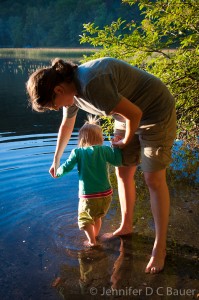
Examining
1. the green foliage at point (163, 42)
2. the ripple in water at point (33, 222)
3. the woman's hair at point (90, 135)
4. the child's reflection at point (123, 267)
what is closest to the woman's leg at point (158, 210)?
the child's reflection at point (123, 267)

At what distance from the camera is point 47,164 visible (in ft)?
19.2

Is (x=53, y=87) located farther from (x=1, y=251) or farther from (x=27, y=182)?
(x=27, y=182)

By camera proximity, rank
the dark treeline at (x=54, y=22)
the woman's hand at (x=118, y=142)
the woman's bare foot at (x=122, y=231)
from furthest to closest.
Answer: the dark treeline at (x=54, y=22)
the woman's bare foot at (x=122, y=231)
the woman's hand at (x=118, y=142)

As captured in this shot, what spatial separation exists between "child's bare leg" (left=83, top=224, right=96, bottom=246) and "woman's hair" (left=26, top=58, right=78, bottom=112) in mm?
1184

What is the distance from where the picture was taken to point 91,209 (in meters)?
3.30

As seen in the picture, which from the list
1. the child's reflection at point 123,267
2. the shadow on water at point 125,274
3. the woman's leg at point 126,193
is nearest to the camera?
the shadow on water at point 125,274

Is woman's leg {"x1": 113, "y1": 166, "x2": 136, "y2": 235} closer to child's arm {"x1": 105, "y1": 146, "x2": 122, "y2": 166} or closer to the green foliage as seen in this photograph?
child's arm {"x1": 105, "y1": 146, "x2": 122, "y2": 166}

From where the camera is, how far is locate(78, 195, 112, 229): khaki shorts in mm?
3301

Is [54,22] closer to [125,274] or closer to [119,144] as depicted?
[119,144]

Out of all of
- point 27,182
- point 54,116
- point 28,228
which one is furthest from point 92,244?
point 54,116

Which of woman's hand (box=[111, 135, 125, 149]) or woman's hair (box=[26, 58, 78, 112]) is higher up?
woman's hair (box=[26, 58, 78, 112])

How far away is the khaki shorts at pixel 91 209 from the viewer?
130 inches

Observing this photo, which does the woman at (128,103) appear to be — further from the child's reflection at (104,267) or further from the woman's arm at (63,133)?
the child's reflection at (104,267)

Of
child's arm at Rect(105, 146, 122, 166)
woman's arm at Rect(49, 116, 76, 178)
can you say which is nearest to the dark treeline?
woman's arm at Rect(49, 116, 76, 178)
